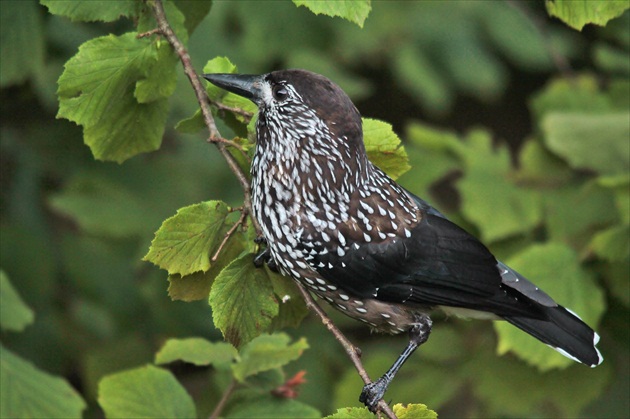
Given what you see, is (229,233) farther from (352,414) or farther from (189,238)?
(352,414)

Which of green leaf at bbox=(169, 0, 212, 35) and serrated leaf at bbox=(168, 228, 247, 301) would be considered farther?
green leaf at bbox=(169, 0, 212, 35)

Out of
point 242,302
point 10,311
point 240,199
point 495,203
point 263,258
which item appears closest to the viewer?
point 242,302

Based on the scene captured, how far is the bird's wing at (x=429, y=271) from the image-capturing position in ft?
10.5

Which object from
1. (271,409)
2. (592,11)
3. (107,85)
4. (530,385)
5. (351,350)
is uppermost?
(592,11)

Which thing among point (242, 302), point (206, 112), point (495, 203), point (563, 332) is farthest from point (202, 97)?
point (495, 203)

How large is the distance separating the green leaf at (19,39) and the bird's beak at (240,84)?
3.41 feet

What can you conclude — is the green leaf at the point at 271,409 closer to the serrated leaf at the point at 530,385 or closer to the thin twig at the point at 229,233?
the thin twig at the point at 229,233

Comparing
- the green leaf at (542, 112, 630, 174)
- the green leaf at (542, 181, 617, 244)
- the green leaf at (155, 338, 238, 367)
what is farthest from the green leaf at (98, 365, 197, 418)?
the green leaf at (542, 112, 630, 174)

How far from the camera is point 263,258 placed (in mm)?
3084

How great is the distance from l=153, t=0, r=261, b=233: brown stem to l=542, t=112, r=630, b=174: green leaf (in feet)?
6.31

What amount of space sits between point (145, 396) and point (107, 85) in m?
1.17

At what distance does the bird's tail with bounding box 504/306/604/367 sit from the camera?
11.4ft

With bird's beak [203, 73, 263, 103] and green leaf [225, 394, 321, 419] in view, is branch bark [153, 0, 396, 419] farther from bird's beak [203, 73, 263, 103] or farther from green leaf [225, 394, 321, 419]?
green leaf [225, 394, 321, 419]

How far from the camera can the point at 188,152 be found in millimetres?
5680
